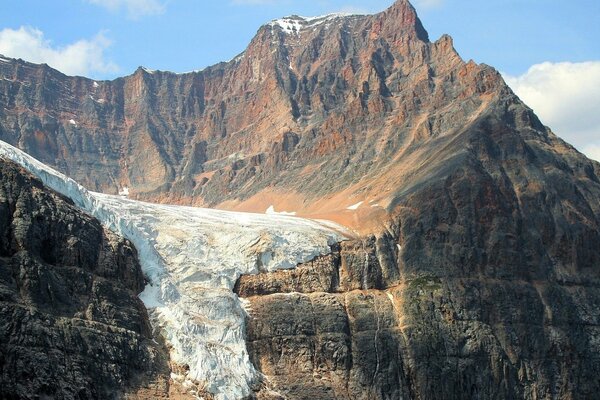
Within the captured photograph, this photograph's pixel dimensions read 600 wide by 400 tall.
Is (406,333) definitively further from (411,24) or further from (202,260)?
(411,24)

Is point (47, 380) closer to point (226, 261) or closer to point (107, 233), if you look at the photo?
point (107, 233)

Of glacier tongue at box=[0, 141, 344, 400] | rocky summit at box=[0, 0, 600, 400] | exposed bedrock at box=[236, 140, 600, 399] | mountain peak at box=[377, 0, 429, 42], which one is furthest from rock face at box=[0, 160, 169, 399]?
mountain peak at box=[377, 0, 429, 42]

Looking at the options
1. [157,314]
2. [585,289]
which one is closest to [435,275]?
[585,289]

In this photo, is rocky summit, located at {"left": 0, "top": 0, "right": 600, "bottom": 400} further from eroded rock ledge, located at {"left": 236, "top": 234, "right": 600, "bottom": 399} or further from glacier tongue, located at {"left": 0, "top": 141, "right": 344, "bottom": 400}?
glacier tongue, located at {"left": 0, "top": 141, "right": 344, "bottom": 400}

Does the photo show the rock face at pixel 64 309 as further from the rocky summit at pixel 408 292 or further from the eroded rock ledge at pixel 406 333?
the eroded rock ledge at pixel 406 333

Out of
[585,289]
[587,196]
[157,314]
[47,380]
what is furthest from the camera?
[587,196]

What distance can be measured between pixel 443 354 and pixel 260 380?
1643cm

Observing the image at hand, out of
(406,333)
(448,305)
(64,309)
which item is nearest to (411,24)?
(448,305)

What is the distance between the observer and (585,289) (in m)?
89.3

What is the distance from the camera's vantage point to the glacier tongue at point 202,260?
65.9m

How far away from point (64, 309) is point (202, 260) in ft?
61.6

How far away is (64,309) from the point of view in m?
58.8

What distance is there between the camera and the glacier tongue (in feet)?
216

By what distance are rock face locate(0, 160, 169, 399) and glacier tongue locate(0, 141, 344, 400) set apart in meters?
2.85
